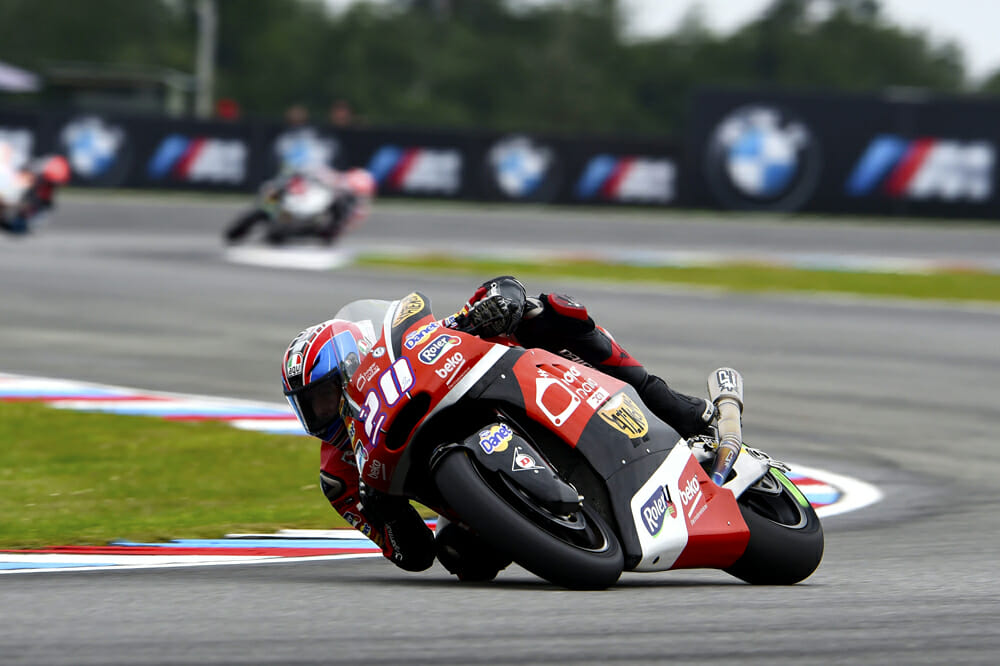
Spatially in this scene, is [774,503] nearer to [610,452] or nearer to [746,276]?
[610,452]

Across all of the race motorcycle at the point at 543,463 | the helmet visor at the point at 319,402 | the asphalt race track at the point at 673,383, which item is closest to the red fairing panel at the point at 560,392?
the race motorcycle at the point at 543,463

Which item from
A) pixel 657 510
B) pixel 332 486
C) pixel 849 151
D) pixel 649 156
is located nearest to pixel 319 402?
pixel 332 486

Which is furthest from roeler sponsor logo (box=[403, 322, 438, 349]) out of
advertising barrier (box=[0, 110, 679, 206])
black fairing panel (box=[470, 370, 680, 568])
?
advertising barrier (box=[0, 110, 679, 206])

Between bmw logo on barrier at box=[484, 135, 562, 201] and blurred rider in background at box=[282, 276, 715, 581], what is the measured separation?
2557cm

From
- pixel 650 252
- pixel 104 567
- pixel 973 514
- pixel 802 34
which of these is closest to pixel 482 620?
pixel 104 567

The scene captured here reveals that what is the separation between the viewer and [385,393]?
4836mm

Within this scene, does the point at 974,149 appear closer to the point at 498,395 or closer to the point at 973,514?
the point at 973,514

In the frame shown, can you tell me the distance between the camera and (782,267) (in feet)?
71.2

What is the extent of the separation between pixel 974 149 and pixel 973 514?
22.0m

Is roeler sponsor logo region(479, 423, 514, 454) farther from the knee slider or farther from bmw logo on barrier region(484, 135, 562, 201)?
bmw logo on barrier region(484, 135, 562, 201)

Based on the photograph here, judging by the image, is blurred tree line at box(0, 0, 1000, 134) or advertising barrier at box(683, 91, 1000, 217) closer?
advertising barrier at box(683, 91, 1000, 217)

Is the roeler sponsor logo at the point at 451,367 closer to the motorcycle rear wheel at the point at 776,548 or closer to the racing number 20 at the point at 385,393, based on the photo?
the racing number 20 at the point at 385,393

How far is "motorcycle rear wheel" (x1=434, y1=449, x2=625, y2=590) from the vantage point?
15.0 feet

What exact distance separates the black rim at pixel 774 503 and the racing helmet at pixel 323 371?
1337 mm
